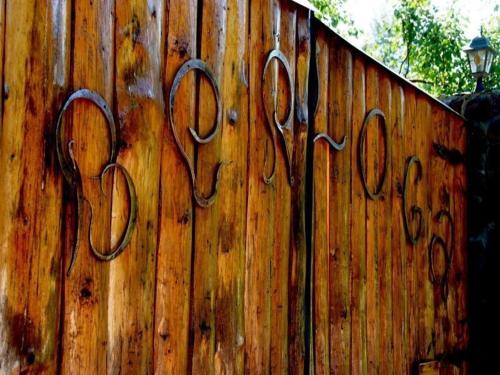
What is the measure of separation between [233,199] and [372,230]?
98cm

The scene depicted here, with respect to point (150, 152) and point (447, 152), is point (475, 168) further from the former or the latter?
point (150, 152)

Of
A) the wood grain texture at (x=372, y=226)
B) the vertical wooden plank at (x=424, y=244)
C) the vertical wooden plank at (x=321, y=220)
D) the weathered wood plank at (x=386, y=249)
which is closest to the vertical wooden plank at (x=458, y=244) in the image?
the vertical wooden plank at (x=424, y=244)

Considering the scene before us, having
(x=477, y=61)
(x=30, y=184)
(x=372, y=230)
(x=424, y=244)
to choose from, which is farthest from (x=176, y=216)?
(x=477, y=61)

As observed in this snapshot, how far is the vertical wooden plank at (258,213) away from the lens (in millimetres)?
1959

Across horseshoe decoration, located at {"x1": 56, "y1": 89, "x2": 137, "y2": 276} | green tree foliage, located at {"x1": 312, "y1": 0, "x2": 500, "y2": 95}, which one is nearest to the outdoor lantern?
horseshoe decoration, located at {"x1": 56, "y1": 89, "x2": 137, "y2": 276}

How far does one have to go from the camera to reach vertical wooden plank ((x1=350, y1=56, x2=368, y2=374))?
2537 mm

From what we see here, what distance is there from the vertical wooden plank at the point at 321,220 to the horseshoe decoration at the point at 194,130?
616 millimetres

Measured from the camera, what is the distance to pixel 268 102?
2.06 m

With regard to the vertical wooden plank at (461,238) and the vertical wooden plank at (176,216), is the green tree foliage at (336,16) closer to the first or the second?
the vertical wooden plank at (461,238)

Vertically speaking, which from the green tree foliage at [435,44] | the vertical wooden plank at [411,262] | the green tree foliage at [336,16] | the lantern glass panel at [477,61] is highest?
the green tree foliage at [336,16]

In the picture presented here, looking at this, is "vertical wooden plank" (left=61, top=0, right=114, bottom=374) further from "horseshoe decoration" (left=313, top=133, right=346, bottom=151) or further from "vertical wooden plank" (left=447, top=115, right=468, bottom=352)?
"vertical wooden plank" (left=447, top=115, right=468, bottom=352)

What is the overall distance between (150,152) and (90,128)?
20 cm

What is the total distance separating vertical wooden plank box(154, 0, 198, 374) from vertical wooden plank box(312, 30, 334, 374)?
0.73 metres

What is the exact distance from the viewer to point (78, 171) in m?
1.39
